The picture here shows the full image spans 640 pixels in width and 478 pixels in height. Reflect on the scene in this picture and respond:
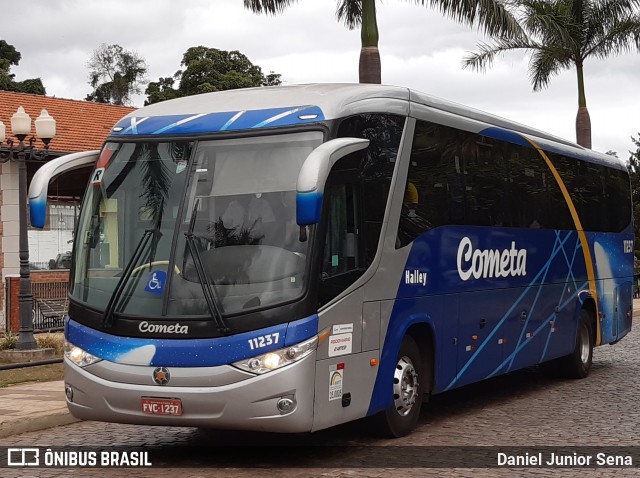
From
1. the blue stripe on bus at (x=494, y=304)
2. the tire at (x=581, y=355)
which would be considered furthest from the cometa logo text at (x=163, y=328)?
the tire at (x=581, y=355)

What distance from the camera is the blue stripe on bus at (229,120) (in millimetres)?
9141

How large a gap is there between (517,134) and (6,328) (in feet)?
46.0

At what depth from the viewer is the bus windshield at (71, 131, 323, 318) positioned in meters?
8.60

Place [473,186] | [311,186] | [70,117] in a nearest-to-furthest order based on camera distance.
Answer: [311,186] < [473,186] < [70,117]

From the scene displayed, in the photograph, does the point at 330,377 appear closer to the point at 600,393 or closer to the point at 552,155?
the point at 600,393

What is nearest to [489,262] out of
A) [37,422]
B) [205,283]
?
[205,283]

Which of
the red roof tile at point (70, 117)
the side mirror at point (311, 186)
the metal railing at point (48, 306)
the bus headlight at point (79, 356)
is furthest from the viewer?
the red roof tile at point (70, 117)

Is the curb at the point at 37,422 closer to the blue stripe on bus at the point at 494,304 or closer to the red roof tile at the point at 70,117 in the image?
the blue stripe on bus at the point at 494,304

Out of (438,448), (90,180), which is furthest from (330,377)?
(90,180)

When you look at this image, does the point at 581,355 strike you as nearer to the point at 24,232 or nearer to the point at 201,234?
the point at 201,234

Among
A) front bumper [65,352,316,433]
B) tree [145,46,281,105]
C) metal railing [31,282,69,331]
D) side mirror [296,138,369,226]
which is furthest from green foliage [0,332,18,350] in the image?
tree [145,46,281,105]

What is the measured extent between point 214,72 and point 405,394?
46954 mm

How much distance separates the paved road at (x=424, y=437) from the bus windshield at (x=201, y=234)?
1.45 metres

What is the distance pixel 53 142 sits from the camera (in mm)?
26000
